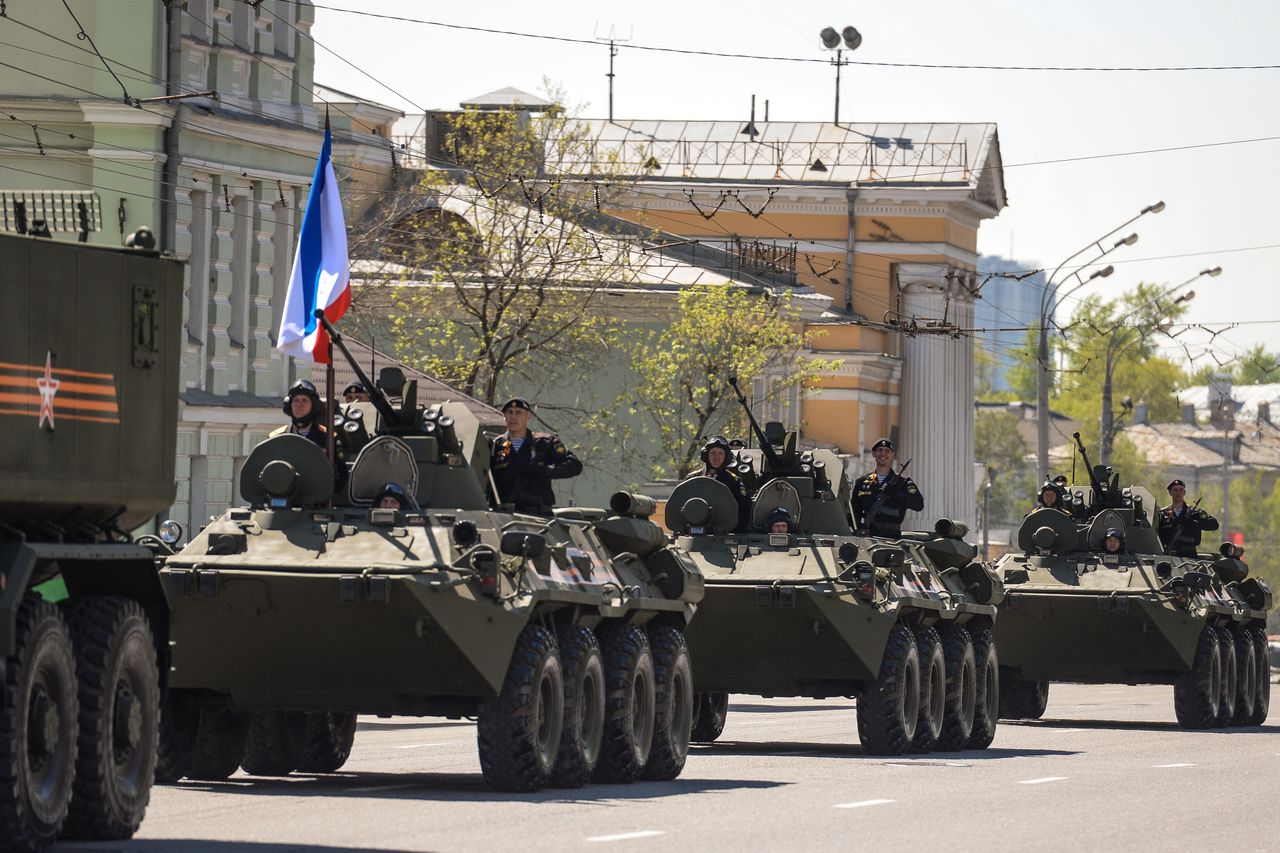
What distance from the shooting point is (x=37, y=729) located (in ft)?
36.7

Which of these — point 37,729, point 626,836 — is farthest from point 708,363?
point 37,729

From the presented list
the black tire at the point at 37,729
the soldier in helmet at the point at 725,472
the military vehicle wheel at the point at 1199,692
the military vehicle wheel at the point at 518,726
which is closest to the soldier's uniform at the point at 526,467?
the military vehicle wheel at the point at 518,726

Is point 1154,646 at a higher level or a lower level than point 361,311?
lower

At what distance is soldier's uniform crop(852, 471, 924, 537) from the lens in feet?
74.1

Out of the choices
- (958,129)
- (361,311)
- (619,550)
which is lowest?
(619,550)

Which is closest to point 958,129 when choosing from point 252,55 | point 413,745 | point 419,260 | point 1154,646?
point 419,260

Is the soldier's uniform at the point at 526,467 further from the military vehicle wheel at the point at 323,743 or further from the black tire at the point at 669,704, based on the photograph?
the military vehicle wheel at the point at 323,743

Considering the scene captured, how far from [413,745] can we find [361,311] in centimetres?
2284

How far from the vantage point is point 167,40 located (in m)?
30.3

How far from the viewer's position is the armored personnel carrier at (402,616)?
14969 mm

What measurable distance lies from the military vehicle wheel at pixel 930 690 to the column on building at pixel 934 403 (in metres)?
37.3

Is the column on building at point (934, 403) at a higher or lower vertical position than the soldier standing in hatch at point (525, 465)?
higher

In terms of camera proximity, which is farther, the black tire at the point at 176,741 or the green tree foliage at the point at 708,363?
the green tree foliage at the point at 708,363

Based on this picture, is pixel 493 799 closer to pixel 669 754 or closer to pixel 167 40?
pixel 669 754
